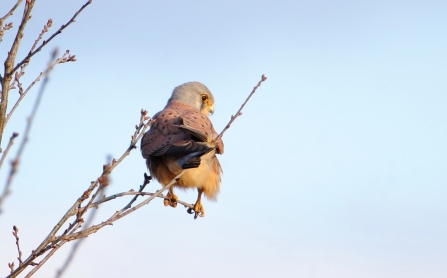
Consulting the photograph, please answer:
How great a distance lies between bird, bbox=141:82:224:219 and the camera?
3.73 metres

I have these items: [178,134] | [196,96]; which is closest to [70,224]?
[178,134]

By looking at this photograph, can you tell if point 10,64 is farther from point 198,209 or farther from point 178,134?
point 198,209

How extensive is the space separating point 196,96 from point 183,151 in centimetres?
187

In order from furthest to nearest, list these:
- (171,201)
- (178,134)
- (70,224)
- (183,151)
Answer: (171,201) < (178,134) < (183,151) < (70,224)

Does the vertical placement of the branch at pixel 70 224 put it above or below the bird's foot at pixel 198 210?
below

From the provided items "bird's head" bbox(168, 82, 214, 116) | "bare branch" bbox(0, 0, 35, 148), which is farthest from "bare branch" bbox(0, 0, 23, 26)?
"bird's head" bbox(168, 82, 214, 116)

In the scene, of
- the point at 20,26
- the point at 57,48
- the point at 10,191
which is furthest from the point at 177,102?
the point at 10,191

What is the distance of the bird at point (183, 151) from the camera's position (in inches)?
147

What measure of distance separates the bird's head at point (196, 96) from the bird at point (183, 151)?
0.59 meters

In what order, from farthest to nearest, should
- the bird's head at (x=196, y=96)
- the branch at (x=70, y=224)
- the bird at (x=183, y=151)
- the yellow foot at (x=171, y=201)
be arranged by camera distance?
the bird's head at (x=196, y=96) → the yellow foot at (x=171, y=201) → the bird at (x=183, y=151) → the branch at (x=70, y=224)

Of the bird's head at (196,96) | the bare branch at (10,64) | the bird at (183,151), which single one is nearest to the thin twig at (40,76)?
the bare branch at (10,64)

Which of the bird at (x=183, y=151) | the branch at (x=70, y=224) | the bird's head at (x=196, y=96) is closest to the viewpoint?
the branch at (x=70, y=224)

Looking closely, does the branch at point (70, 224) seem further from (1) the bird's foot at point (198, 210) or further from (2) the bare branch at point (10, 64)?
(1) the bird's foot at point (198, 210)

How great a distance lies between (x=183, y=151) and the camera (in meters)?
3.66
